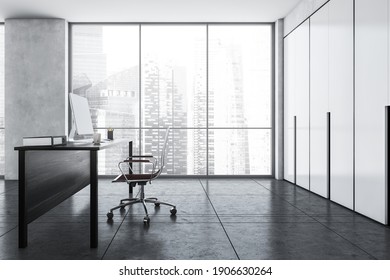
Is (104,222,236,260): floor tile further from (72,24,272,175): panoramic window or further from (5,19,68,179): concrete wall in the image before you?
(5,19,68,179): concrete wall

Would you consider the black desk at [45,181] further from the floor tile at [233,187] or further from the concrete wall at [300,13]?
the concrete wall at [300,13]

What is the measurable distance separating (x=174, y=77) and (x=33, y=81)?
271 centimetres

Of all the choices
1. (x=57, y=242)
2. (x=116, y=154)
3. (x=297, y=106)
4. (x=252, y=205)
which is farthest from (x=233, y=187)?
(x=57, y=242)

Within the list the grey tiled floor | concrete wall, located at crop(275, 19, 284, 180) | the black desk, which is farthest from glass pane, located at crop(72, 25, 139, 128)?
the black desk

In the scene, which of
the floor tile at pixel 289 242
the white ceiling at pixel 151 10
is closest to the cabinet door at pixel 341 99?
the floor tile at pixel 289 242

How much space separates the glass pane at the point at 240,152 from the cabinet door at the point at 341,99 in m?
2.50

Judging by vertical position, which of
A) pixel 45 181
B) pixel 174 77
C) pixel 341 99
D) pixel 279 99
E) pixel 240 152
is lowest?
pixel 45 181

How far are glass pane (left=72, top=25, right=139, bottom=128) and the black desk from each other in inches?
142

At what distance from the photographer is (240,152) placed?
731 cm

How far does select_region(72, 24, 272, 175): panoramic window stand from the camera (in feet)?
23.7

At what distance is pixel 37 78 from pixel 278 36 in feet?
15.4

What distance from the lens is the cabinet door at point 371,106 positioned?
360cm

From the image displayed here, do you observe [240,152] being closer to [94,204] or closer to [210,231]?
[210,231]

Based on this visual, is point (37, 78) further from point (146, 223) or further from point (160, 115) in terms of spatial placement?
point (146, 223)
